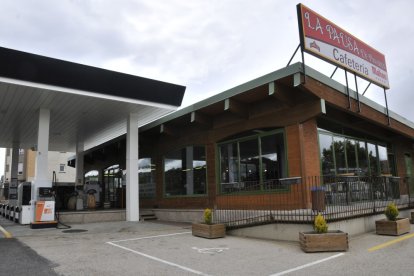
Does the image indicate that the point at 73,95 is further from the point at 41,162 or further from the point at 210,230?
the point at 210,230

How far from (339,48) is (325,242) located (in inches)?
307

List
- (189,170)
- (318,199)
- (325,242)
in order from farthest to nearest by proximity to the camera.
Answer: (189,170) → (318,199) → (325,242)

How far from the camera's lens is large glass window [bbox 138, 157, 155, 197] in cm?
1945

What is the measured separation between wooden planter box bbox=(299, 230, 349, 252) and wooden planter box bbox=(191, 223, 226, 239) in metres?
3.13

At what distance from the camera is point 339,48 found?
42.5ft

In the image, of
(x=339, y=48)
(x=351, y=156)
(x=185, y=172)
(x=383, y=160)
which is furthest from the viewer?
(x=383, y=160)

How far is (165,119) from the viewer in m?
16.8

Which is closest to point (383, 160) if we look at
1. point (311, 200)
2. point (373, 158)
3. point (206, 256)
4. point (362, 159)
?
point (373, 158)

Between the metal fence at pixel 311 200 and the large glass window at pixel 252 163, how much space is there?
24 centimetres

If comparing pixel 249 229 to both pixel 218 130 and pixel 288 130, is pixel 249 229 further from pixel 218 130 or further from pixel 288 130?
pixel 218 130

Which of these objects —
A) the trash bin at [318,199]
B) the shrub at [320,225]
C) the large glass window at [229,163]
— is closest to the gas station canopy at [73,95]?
the large glass window at [229,163]

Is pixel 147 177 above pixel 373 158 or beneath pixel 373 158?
beneath

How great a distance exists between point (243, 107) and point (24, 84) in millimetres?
7556

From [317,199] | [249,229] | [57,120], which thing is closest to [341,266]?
[317,199]
